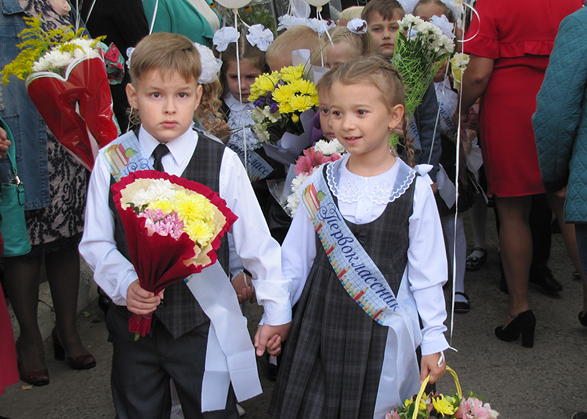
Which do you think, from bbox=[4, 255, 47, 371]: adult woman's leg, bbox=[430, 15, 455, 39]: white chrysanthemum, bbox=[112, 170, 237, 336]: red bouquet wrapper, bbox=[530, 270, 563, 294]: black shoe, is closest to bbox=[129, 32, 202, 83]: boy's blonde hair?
bbox=[112, 170, 237, 336]: red bouquet wrapper

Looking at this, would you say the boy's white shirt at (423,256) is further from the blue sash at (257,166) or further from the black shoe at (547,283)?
the black shoe at (547,283)

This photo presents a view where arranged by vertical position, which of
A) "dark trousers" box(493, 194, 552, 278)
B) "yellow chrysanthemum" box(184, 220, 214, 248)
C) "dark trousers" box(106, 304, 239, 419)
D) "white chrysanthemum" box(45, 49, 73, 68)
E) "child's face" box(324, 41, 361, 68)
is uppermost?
"white chrysanthemum" box(45, 49, 73, 68)

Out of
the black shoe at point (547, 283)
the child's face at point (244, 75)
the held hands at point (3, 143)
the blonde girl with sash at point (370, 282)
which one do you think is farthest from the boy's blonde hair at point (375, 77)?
the black shoe at point (547, 283)

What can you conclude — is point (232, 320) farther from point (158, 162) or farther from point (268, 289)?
point (158, 162)

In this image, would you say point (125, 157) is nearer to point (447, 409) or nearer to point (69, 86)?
point (69, 86)

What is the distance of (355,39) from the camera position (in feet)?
10.2

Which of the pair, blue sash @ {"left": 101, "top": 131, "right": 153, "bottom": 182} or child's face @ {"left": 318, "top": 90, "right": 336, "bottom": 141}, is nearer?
blue sash @ {"left": 101, "top": 131, "right": 153, "bottom": 182}

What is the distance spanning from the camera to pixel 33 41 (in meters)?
2.56

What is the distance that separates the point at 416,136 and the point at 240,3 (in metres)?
1.13

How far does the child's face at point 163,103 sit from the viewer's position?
1966mm

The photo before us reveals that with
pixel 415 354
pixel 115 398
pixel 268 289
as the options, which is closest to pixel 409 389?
pixel 415 354

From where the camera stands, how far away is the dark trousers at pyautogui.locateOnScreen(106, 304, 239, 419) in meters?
1.99

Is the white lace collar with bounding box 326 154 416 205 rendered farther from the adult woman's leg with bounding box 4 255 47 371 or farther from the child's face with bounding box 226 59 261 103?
the adult woman's leg with bounding box 4 255 47 371

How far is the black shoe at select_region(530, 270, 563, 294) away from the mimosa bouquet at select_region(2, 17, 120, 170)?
10.4 ft
